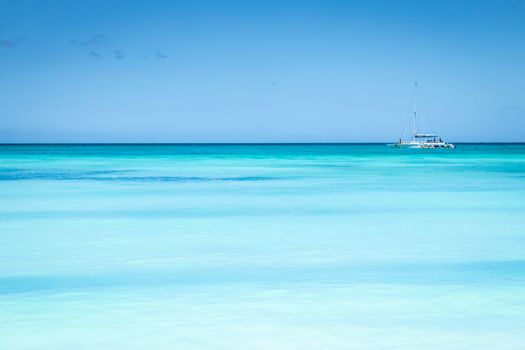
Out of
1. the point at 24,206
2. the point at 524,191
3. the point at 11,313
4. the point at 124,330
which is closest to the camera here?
the point at 124,330

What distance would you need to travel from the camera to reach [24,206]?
45.2ft

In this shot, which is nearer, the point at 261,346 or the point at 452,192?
the point at 261,346

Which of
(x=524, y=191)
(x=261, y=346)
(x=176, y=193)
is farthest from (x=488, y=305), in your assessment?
(x=524, y=191)

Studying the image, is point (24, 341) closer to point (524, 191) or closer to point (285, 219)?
point (285, 219)

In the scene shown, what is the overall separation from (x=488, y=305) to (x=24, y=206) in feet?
34.9

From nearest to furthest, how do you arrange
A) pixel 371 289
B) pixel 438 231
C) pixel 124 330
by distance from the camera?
pixel 124 330 < pixel 371 289 < pixel 438 231

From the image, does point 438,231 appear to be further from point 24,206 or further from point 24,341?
point 24,206

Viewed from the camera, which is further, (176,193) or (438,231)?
(176,193)

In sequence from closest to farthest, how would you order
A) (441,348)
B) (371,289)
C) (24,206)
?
(441,348)
(371,289)
(24,206)

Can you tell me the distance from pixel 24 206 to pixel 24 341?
9949 millimetres

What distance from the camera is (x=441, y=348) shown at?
4250mm

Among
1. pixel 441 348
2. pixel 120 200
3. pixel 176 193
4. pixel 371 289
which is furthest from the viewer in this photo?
pixel 176 193

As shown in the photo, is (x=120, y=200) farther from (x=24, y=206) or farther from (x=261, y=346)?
(x=261, y=346)

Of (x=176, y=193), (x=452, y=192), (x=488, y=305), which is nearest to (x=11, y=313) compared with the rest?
(x=488, y=305)
